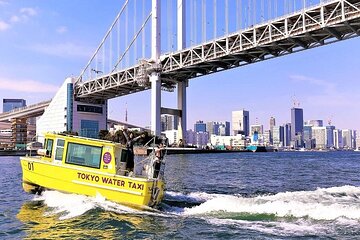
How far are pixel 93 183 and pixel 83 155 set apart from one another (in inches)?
36.3

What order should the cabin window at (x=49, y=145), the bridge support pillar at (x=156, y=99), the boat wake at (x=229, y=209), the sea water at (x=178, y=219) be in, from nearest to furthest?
the sea water at (x=178, y=219)
the boat wake at (x=229, y=209)
the cabin window at (x=49, y=145)
the bridge support pillar at (x=156, y=99)

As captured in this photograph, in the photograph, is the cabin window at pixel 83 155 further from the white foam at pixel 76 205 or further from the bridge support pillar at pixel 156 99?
the bridge support pillar at pixel 156 99

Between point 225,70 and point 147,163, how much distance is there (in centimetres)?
5306

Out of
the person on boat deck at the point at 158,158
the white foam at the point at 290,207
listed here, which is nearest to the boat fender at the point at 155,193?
the person on boat deck at the point at 158,158

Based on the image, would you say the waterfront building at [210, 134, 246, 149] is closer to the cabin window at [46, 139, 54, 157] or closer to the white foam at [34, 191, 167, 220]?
the cabin window at [46, 139, 54, 157]

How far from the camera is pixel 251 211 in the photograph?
440 inches

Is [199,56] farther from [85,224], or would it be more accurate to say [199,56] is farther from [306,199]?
[85,224]

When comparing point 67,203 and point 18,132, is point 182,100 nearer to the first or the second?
point 18,132

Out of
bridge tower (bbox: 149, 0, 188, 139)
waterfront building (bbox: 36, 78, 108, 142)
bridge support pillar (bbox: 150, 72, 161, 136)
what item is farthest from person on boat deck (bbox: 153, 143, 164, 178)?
waterfront building (bbox: 36, 78, 108, 142)

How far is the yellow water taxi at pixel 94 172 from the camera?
37.0 ft

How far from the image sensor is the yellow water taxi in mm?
11289

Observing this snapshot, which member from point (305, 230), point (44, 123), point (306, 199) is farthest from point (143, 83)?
point (305, 230)

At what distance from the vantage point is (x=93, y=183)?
1162cm

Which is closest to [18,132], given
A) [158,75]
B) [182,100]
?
[182,100]
